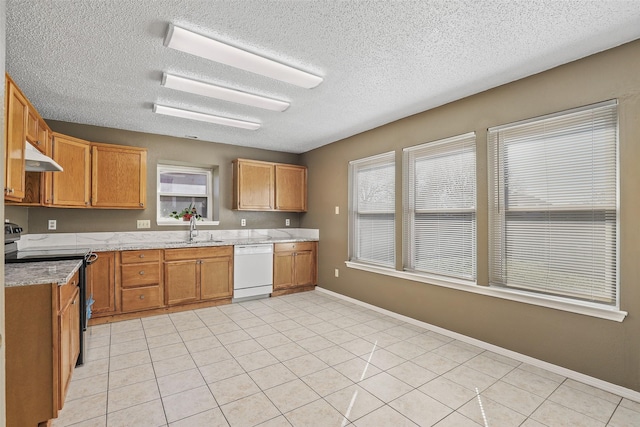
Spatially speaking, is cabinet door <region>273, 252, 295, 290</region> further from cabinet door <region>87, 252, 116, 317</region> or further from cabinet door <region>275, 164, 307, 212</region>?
cabinet door <region>87, 252, 116, 317</region>

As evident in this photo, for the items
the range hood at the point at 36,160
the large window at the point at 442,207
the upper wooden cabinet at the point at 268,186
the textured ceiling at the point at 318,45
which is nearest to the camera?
the textured ceiling at the point at 318,45

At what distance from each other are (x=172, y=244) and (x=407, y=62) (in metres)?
3.54

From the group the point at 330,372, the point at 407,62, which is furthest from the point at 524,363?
the point at 407,62

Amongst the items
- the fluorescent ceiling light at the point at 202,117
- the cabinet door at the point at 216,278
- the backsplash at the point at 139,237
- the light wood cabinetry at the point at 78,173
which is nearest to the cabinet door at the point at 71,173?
the light wood cabinetry at the point at 78,173

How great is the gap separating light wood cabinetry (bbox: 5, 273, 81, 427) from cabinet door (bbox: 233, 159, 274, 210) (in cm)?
330

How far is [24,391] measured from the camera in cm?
183

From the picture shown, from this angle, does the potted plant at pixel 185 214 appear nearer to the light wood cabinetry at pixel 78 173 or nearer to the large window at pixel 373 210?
the light wood cabinetry at pixel 78 173

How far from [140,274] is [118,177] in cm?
130

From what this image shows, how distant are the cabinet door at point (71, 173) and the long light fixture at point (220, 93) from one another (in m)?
1.79

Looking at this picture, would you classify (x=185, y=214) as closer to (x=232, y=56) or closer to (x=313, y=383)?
(x=232, y=56)

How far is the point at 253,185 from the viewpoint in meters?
5.25

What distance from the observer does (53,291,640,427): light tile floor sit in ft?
6.62

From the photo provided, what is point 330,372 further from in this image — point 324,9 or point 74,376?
point 324,9

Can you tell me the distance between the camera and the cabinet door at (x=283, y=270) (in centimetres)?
504
